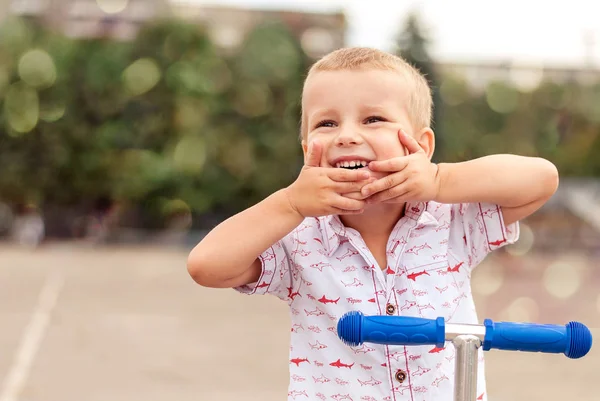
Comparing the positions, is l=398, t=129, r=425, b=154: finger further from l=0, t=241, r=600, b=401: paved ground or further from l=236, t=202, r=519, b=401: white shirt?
l=0, t=241, r=600, b=401: paved ground

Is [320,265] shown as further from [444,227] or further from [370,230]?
[444,227]

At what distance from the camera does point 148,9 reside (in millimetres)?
39438

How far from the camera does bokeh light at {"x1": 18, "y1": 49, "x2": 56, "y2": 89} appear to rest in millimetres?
30844

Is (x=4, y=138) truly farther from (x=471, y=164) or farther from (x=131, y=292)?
(x=471, y=164)

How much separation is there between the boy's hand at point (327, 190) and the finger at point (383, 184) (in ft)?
0.06

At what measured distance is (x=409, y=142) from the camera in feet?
5.71

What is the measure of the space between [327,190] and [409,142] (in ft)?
0.77

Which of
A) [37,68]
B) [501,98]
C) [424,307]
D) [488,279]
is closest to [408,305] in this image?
[424,307]

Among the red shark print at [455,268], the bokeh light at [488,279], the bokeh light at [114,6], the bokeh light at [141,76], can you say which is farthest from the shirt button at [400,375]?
the bokeh light at [114,6]

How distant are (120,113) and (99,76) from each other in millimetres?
1587

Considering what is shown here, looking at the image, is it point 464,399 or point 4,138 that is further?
point 4,138

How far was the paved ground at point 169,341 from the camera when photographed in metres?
6.98

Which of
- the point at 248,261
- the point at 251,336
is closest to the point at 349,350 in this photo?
the point at 248,261

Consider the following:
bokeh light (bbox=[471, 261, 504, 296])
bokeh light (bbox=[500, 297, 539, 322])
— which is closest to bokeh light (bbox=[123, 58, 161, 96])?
bokeh light (bbox=[471, 261, 504, 296])
